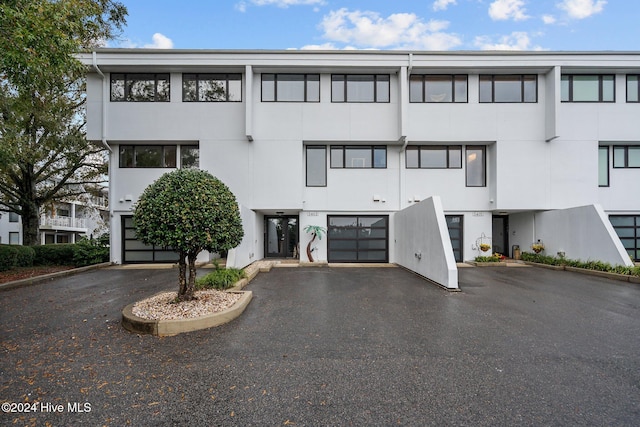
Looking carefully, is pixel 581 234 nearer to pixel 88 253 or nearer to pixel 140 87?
pixel 140 87

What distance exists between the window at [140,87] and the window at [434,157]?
10.8 meters

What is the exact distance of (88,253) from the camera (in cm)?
1153

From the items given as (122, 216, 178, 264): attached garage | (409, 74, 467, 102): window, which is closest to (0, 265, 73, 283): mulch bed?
(122, 216, 178, 264): attached garage

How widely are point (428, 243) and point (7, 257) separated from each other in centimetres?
1403

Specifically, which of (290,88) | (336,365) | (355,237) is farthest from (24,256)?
(336,365)

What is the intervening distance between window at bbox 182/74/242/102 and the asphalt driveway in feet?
29.2

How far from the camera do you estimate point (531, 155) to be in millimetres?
12055

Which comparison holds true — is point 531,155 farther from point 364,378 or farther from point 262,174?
point 364,378

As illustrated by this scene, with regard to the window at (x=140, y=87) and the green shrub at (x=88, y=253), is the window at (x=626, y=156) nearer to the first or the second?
the window at (x=140, y=87)

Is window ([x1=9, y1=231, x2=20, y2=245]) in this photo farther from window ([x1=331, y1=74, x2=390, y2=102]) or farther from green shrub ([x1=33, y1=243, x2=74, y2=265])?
window ([x1=331, y1=74, x2=390, y2=102])

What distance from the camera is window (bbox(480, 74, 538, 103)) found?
1220 cm

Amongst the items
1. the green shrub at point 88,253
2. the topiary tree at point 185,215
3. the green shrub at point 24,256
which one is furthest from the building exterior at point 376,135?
the topiary tree at point 185,215

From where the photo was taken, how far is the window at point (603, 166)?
12289mm

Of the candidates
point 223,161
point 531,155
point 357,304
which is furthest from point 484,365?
point 531,155
